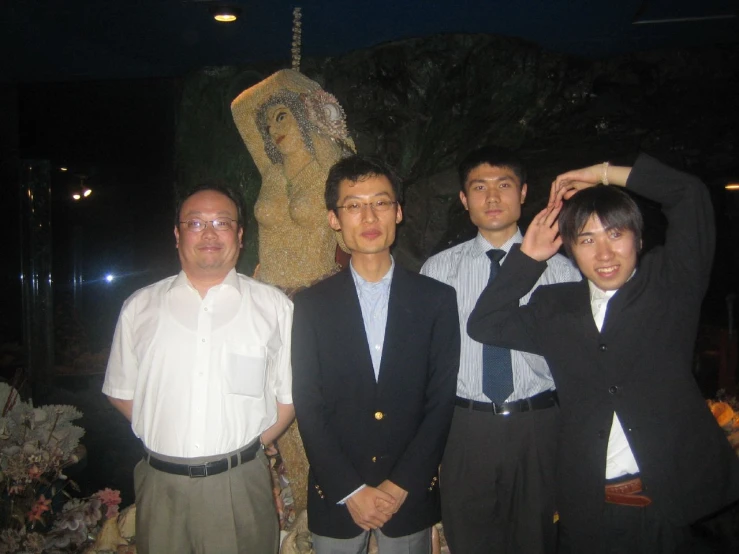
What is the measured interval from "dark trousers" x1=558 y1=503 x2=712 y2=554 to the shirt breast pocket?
1.21 metres

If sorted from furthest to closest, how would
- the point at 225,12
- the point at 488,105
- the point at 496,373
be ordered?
the point at 488,105
the point at 225,12
the point at 496,373

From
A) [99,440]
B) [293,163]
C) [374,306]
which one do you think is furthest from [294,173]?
[99,440]

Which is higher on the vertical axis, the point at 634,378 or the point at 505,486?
the point at 634,378

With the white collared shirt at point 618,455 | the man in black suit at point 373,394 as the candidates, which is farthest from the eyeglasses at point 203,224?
the white collared shirt at point 618,455

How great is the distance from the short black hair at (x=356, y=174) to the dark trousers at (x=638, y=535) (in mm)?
1334

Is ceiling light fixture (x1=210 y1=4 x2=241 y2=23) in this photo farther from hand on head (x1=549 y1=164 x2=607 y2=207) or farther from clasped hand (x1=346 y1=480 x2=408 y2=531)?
clasped hand (x1=346 y1=480 x2=408 y2=531)

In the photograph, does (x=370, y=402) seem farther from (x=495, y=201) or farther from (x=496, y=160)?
(x=496, y=160)

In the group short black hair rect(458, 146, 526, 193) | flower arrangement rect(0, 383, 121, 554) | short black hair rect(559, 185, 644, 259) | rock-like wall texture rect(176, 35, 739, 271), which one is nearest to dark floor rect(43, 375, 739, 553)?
flower arrangement rect(0, 383, 121, 554)

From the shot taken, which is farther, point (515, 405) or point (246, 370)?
point (515, 405)

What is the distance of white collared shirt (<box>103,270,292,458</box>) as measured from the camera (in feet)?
6.23

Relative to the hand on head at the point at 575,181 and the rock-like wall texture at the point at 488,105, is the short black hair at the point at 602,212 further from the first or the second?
the rock-like wall texture at the point at 488,105

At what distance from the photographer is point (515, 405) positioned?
2045mm

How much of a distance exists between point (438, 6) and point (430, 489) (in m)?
2.90

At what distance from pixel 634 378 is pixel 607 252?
407mm
